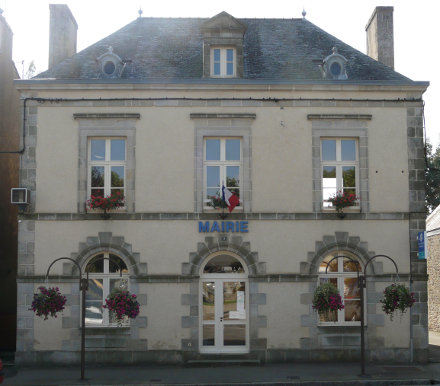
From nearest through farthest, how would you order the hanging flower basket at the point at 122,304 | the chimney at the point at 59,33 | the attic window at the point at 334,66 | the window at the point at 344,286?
the hanging flower basket at the point at 122,304, the window at the point at 344,286, the attic window at the point at 334,66, the chimney at the point at 59,33

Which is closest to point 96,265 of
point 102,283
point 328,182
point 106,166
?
point 102,283

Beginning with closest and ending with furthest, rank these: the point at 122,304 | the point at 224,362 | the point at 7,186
→ 1. the point at 122,304
2. the point at 224,362
3. the point at 7,186

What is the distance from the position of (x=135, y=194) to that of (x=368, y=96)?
6.55 metres

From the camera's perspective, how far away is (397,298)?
12.6 meters

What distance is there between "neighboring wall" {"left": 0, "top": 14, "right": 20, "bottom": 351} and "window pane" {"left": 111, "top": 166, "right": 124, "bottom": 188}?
15.2 ft

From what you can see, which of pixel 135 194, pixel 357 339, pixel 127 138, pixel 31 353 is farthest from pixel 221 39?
pixel 31 353

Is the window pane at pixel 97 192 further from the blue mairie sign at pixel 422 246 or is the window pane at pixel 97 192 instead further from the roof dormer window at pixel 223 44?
the blue mairie sign at pixel 422 246

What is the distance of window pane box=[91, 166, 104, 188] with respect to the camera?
1366 centimetres

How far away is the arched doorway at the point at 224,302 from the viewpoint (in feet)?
44.2

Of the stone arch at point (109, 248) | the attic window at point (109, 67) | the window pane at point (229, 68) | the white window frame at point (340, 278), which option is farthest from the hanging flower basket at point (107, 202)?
the white window frame at point (340, 278)

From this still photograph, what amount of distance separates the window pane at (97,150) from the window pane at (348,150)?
621cm

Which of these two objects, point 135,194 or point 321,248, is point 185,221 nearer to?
point 135,194

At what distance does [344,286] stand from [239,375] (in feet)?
11.7

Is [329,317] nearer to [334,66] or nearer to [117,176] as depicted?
[117,176]
